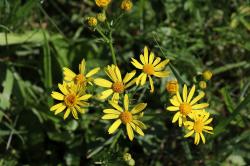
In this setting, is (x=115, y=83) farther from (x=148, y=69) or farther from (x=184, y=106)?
(x=184, y=106)

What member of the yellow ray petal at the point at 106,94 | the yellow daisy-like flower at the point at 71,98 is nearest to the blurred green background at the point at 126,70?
the yellow ray petal at the point at 106,94

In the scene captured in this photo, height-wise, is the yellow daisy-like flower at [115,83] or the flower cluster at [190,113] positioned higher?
the yellow daisy-like flower at [115,83]

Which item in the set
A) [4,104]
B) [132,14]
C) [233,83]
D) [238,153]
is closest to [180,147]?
[238,153]

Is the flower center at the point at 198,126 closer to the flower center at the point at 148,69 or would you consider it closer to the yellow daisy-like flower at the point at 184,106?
the yellow daisy-like flower at the point at 184,106

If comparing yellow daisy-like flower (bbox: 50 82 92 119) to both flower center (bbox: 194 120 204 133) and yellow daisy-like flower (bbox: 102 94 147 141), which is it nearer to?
yellow daisy-like flower (bbox: 102 94 147 141)

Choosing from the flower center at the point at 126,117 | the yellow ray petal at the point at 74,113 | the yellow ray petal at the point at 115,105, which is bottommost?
the flower center at the point at 126,117

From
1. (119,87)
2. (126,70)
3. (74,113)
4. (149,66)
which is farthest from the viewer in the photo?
(126,70)

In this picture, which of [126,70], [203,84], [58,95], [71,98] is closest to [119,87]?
[71,98]

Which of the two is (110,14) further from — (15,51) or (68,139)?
(68,139)
